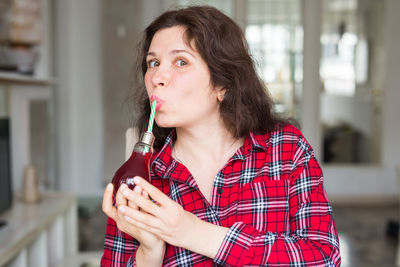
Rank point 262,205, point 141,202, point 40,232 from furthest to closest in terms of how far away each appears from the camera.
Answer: point 40,232 → point 262,205 → point 141,202

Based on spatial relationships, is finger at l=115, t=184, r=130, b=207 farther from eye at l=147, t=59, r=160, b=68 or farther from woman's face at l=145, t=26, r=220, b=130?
eye at l=147, t=59, r=160, b=68

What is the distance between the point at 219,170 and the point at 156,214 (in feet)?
0.89

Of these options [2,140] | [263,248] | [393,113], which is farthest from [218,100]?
[393,113]

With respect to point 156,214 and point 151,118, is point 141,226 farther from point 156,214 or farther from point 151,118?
point 151,118

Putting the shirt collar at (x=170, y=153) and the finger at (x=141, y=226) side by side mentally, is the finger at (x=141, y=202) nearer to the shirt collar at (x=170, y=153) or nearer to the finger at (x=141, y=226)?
the finger at (x=141, y=226)

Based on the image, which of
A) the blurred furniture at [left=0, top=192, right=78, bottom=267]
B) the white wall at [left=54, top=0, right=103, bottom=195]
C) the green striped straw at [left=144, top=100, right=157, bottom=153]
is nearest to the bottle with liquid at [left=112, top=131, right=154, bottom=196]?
the green striped straw at [left=144, top=100, right=157, bottom=153]

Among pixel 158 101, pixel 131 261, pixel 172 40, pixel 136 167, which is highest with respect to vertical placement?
pixel 172 40

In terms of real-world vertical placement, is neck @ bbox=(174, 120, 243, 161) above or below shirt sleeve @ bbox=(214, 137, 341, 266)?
above

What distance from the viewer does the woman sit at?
844mm

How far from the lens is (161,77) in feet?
2.96

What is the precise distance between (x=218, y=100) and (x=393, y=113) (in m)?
3.97

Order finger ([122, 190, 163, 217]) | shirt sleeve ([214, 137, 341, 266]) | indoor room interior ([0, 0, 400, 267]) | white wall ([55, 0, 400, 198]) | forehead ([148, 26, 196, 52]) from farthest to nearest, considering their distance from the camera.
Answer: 1. white wall ([55, 0, 400, 198])
2. indoor room interior ([0, 0, 400, 267])
3. forehead ([148, 26, 196, 52])
4. shirt sleeve ([214, 137, 341, 266])
5. finger ([122, 190, 163, 217])

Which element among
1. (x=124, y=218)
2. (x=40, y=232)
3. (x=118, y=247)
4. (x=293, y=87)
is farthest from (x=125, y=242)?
(x=293, y=87)

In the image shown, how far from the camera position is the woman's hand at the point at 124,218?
76 centimetres
